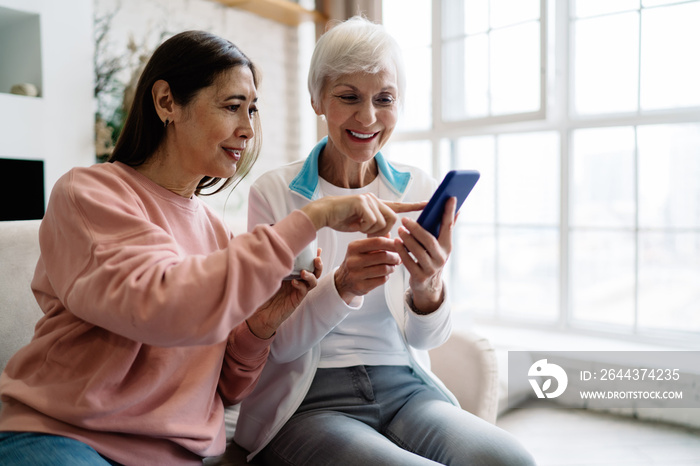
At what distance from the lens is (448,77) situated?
141 inches

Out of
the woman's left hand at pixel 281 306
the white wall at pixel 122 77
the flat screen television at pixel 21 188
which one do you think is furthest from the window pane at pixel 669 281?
the flat screen television at pixel 21 188

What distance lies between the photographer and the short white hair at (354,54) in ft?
4.64

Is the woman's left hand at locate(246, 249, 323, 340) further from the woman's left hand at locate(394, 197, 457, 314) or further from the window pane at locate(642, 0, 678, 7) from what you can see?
the window pane at locate(642, 0, 678, 7)

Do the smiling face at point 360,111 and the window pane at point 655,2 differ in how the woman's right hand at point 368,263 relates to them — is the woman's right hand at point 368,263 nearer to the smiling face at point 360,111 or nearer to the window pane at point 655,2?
the smiling face at point 360,111

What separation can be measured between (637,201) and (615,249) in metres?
0.30

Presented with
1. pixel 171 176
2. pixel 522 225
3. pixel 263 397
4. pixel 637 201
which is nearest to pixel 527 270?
pixel 522 225

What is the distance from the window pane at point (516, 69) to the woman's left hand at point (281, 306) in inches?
92.8

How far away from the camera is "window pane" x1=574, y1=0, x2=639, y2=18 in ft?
9.67

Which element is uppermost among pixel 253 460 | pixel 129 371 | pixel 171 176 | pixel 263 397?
pixel 171 176

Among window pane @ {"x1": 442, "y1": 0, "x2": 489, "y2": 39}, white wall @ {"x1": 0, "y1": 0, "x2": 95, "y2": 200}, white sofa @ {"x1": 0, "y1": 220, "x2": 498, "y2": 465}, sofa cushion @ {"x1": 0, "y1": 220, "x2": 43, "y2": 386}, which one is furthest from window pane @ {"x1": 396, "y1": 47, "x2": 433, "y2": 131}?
sofa cushion @ {"x1": 0, "y1": 220, "x2": 43, "y2": 386}

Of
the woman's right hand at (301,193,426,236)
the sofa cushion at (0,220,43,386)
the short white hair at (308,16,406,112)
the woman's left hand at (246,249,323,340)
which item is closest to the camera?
the woman's right hand at (301,193,426,236)

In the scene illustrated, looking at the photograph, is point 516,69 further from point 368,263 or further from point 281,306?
point 281,306

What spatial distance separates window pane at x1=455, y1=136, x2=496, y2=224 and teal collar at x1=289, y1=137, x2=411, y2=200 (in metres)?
2.02

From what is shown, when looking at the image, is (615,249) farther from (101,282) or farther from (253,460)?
(101,282)
